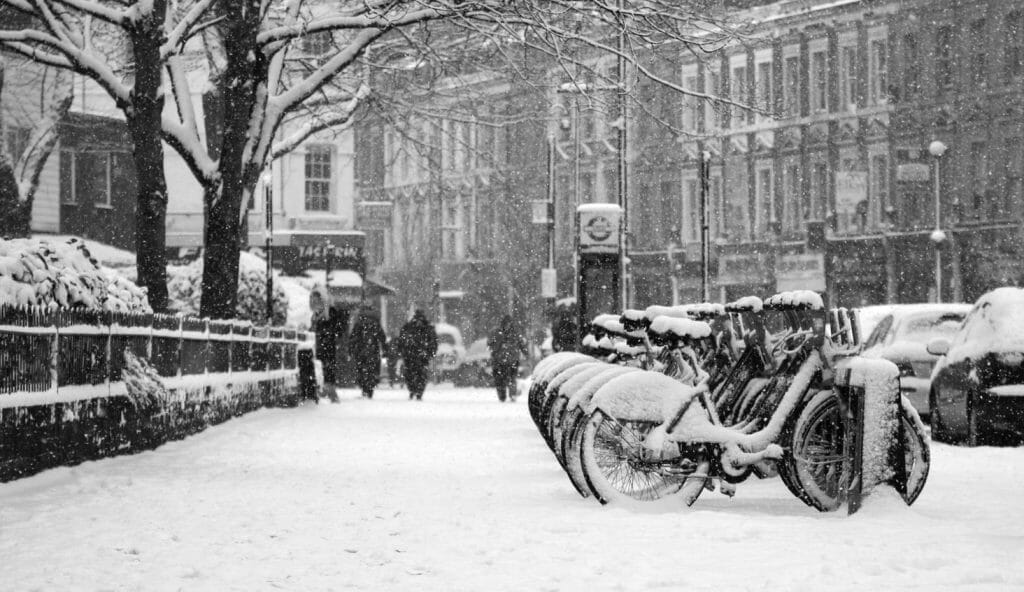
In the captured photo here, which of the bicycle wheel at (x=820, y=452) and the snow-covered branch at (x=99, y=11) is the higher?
the snow-covered branch at (x=99, y=11)

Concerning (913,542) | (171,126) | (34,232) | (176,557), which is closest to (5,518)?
(176,557)

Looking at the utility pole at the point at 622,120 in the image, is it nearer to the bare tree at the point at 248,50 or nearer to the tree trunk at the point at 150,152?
the bare tree at the point at 248,50

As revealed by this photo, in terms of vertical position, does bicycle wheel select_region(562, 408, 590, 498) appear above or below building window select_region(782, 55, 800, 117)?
below

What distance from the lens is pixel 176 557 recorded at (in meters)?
8.45

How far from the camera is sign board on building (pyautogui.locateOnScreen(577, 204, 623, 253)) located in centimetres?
2469

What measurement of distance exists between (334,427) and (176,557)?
1296 centimetres

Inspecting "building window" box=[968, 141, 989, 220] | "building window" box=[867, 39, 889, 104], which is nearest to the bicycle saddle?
"building window" box=[968, 141, 989, 220]

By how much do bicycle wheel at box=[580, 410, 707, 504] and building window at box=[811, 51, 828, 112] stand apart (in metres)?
46.7

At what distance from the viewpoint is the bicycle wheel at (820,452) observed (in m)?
10.2

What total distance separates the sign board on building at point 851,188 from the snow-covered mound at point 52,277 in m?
39.2

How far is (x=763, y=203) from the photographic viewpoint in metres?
58.4

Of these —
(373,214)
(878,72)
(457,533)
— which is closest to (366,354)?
(457,533)

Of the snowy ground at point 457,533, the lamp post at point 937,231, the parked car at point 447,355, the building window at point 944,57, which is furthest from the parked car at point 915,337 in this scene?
the building window at point 944,57

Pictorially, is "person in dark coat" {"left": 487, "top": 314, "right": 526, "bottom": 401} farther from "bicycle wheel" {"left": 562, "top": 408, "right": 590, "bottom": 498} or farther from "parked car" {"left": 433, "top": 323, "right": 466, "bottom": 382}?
"bicycle wheel" {"left": 562, "top": 408, "right": 590, "bottom": 498}
